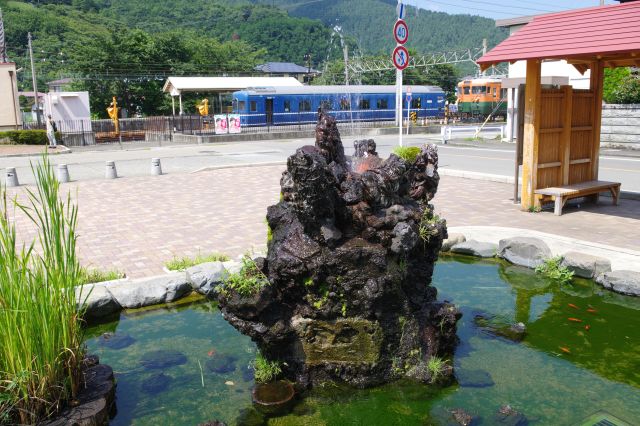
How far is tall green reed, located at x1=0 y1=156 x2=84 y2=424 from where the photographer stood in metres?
3.70

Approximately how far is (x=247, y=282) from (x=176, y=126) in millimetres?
33695

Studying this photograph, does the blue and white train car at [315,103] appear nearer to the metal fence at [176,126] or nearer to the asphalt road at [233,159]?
the metal fence at [176,126]

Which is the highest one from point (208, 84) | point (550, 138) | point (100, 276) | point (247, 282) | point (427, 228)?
point (208, 84)

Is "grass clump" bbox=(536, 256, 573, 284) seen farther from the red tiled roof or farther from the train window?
the train window

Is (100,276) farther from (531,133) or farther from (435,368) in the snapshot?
(531,133)

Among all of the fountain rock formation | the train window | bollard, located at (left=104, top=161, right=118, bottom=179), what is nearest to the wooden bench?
the fountain rock formation

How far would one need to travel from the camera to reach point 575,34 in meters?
9.59

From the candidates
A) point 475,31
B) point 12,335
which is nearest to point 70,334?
point 12,335

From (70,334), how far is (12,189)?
12383 mm

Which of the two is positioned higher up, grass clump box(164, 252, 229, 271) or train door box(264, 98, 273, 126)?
train door box(264, 98, 273, 126)

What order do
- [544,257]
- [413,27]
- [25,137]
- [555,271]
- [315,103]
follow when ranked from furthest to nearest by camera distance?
1. [413,27]
2. [315,103]
3. [25,137]
4. [544,257]
5. [555,271]

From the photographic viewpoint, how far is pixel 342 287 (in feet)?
15.1

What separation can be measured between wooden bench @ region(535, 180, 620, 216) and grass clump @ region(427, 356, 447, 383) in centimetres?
650

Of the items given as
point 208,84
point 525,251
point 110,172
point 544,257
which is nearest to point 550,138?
point 525,251
